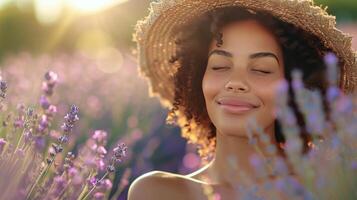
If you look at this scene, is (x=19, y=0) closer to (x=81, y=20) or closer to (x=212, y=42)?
(x=81, y=20)

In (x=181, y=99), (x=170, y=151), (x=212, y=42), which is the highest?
(x=212, y=42)

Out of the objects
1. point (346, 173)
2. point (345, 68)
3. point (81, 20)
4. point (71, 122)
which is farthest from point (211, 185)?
point (81, 20)

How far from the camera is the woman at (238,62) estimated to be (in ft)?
10.7

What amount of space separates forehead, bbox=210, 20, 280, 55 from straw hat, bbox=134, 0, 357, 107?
0.29 feet

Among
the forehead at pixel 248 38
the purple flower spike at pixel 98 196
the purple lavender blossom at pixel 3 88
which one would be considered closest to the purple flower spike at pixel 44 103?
the purple lavender blossom at pixel 3 88

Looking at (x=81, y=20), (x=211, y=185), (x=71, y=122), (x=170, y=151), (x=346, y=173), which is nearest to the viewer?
(x=346, y=173)

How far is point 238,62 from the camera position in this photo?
3252 millimetres

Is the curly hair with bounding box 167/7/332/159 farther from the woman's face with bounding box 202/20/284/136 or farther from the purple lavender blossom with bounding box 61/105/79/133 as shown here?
the purple lavender blossom with bounding box 61/105/79/133

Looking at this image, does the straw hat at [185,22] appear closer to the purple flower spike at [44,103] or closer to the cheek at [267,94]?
the cheek at [267,94]

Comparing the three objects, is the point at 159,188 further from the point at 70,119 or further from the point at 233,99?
the point at 70,119

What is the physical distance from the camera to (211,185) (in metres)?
3.46

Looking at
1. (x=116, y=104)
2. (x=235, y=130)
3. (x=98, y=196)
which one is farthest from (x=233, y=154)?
(x=116, y=104)

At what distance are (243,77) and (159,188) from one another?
603 millimetres

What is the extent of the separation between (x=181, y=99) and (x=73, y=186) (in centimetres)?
130
